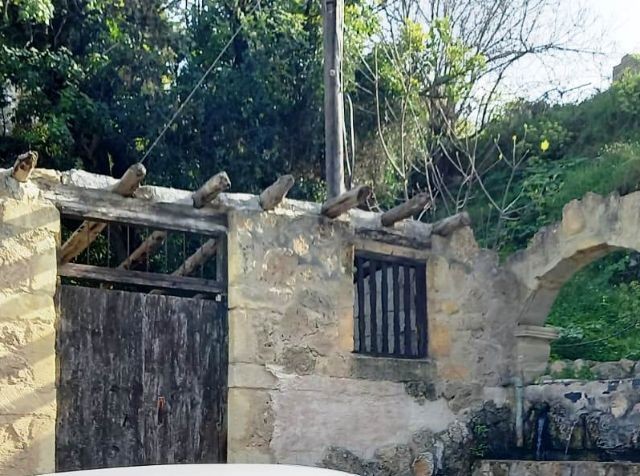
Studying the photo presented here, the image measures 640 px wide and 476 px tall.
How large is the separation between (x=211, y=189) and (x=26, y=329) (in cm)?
152

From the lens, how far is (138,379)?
6.09m

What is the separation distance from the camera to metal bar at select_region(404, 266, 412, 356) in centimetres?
764

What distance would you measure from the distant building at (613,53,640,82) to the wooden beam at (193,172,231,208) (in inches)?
396

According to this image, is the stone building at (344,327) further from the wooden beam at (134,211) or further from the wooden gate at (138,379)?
the wooden gate at (138,379)

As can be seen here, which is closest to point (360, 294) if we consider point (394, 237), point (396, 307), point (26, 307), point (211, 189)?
point (396, 307)

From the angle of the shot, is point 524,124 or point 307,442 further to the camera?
point 524,124

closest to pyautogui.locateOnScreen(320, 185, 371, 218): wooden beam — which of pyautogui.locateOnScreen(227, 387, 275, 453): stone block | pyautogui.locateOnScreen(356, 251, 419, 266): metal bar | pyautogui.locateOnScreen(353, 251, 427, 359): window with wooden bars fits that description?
pyautogui.locateOnScreen(356, 251, 419, 266): metal bar

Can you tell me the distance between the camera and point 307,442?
669 cm

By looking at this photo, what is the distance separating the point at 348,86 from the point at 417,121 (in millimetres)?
1185

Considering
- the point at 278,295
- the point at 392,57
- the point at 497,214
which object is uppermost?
the point at 392,57

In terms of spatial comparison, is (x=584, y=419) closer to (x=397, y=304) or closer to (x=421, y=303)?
(x=421, y=303)

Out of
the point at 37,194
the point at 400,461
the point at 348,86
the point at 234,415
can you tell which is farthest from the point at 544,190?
the point at 37,194

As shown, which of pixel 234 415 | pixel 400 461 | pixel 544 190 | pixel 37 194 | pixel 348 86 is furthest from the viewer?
pixel 544 190

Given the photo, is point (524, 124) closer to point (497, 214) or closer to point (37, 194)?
point (497, 214)
